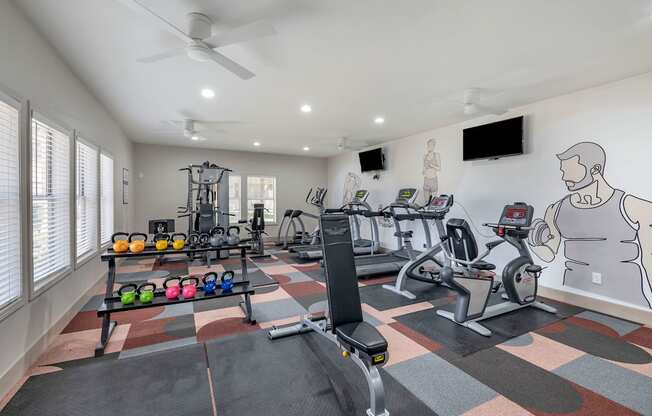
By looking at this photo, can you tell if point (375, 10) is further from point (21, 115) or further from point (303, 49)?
point (21, 115)

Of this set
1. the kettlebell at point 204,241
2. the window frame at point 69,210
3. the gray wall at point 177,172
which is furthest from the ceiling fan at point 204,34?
the gray wall at point 177,172

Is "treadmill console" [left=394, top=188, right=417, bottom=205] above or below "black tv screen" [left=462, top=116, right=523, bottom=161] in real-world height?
below

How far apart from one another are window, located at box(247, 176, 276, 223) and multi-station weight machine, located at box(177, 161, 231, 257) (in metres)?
2.05

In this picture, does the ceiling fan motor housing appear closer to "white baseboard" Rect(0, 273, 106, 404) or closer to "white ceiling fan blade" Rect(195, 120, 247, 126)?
"white baseboard" Rect(0, 273, 106, 404)

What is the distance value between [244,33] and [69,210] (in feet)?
9.04

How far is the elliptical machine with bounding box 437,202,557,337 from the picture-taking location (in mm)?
3100

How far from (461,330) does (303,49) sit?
317 centimetres

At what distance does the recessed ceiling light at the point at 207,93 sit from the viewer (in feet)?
12.3

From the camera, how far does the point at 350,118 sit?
511 centimetres

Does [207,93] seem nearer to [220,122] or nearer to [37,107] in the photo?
[220,122]

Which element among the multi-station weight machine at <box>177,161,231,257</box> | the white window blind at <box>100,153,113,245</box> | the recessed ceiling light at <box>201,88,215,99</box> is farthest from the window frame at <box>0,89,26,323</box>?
the multi-station weight machine at <box>177,161,231,257</box>

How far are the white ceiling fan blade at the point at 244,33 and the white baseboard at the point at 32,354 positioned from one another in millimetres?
2750

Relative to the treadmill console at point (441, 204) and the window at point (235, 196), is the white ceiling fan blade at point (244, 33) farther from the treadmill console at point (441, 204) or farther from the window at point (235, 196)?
the window at point (235, 196)

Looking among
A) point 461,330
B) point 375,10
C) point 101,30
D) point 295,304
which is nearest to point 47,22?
point 101,30
